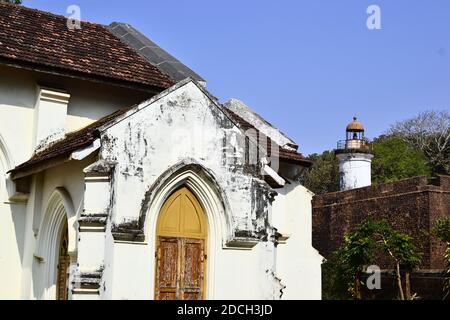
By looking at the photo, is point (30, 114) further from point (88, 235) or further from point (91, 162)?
point (88, 235)

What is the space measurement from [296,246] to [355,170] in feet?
96.5

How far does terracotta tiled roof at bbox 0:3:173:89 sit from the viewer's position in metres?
12.6

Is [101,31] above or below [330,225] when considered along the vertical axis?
above

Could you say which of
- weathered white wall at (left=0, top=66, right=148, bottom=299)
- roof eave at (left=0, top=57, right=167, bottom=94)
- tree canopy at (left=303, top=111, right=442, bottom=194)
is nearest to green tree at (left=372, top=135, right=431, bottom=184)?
tree canopy at (left=303, top=111, right=442, bottom=194)

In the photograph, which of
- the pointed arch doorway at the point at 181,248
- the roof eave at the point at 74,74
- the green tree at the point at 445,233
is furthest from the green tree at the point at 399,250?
the pointed arch doorway at the point at 181,248

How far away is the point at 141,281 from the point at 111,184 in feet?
4.80

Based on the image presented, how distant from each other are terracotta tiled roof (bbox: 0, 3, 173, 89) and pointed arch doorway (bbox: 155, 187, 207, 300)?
342 cm

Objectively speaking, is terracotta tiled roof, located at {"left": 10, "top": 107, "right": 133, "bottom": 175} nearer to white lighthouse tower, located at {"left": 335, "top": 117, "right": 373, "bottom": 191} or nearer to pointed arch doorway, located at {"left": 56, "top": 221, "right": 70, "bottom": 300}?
pointed arch doorway, located at {"left": 56, "top": 221, "right": 70, "bottom": 300}

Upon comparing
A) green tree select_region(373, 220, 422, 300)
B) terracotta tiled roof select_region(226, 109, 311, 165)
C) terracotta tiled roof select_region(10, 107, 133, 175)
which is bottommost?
green tree select_region(373, 220, 422, 300)

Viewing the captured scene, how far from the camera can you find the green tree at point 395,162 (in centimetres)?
4438

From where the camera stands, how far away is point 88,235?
32.4 ft

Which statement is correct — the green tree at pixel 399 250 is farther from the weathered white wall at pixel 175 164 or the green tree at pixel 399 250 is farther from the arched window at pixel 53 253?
the arched window at pixel 53 253

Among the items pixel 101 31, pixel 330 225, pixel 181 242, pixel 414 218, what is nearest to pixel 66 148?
pixel 181 242

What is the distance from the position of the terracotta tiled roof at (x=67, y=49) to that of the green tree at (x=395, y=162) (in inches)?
1274
